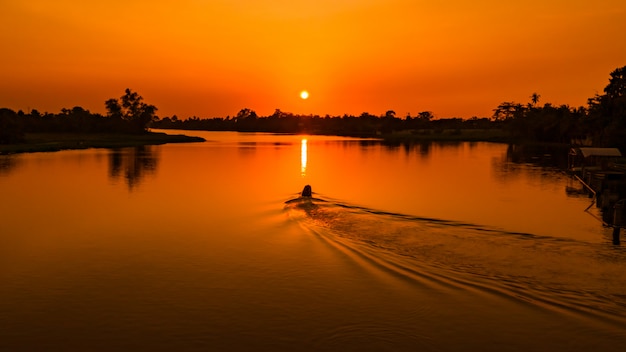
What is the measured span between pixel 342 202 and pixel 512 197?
14.2m

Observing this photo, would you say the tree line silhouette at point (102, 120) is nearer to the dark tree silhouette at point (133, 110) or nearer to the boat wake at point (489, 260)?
the dark tree silhouette at point (133, 110)

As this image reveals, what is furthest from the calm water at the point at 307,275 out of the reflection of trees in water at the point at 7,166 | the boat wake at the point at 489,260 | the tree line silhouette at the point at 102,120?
the tree line silhouette at the point at 102,120

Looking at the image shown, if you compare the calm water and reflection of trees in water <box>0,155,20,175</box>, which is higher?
reflection of trees in water <box>0,155,20,175</box>

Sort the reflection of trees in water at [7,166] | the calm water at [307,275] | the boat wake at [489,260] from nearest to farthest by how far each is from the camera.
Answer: the calm water at [307,275]
the boat wake at [489,260]
the reflection of trees in water at [7,166]

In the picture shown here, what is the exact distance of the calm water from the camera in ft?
42.0

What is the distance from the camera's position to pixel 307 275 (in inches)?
715

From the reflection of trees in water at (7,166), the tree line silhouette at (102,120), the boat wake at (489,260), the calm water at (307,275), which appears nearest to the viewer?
the calm water at (307,275)

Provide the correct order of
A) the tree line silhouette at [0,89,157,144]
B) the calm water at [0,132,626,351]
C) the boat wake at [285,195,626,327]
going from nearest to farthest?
the calm water at [0,132,626,351]
the boat wake at [285,195,626,327]
the tree line silhouette at [0,89,157,144]

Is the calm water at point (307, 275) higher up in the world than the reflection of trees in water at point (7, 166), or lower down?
lower down

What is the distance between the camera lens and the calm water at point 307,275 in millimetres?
12805

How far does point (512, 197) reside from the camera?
39.9 m

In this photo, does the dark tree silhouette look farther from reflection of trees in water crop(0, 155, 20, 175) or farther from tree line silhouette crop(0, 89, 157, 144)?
reflection of trees in water crop(0, 155, 20, 175)

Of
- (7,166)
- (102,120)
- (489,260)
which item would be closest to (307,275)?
(489,260)

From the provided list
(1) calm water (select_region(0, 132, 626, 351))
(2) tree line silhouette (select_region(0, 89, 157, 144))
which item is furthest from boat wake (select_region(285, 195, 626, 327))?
(2) tree line silhouette (select_region(0, 89, 157, 144))
